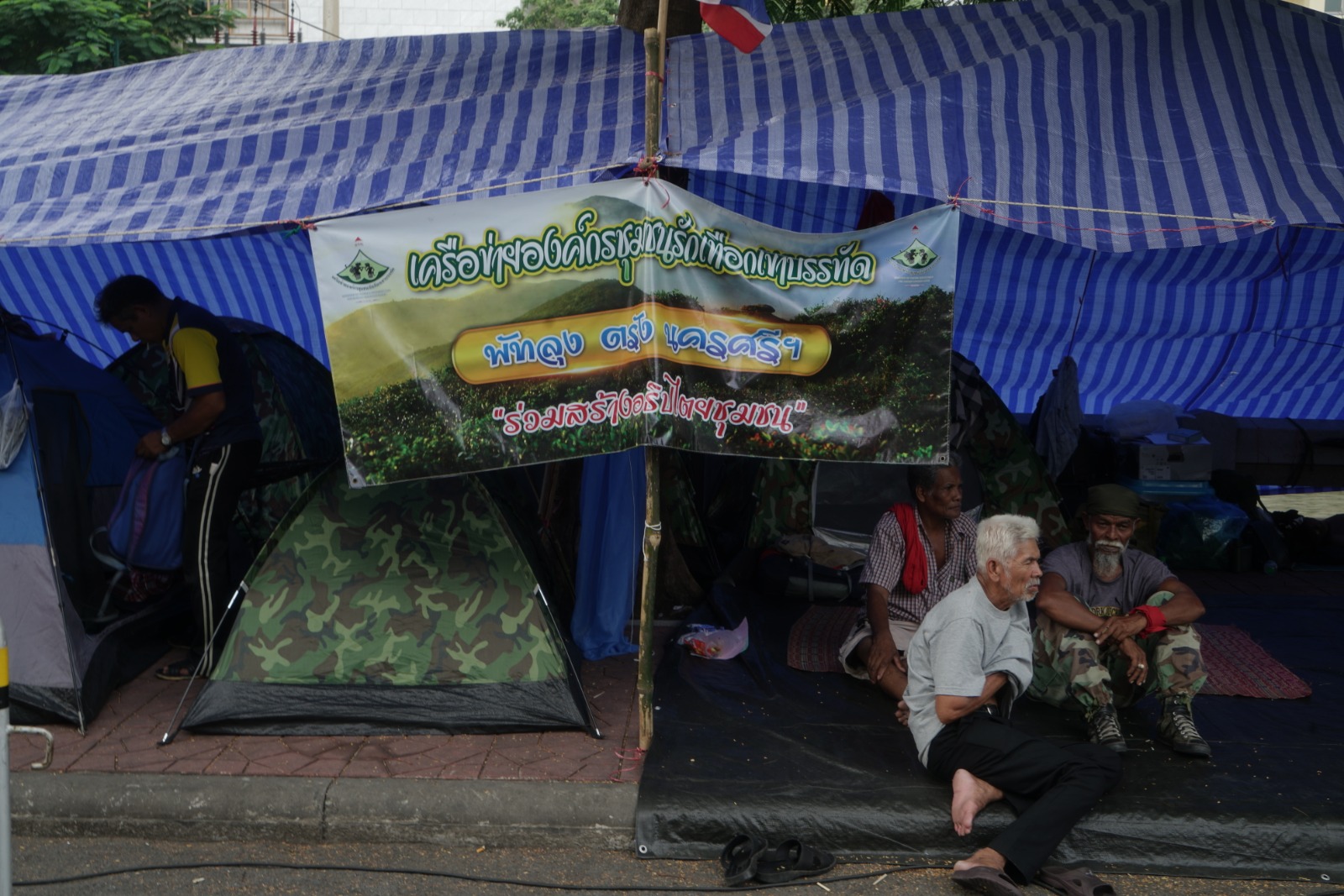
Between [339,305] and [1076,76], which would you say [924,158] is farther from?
[339,305]

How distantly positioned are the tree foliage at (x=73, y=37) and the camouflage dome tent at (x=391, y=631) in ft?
40.2

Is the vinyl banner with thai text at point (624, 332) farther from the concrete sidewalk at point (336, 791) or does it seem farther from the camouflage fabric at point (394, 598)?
the concrete sidewalk at point (336, 791)

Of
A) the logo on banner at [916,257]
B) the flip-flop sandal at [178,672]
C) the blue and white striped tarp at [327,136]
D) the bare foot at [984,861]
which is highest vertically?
the blue and white striped tarp at [327,136]

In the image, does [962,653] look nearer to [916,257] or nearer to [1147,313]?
[916,257]

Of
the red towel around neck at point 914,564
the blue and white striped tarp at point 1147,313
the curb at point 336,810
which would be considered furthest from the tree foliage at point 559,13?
the curb at point 336,810

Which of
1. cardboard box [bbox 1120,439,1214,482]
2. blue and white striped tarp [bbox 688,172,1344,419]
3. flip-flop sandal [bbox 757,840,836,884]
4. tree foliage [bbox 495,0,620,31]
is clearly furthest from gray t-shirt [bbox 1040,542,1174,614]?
tree foliage [bbox 495,0,620,31]

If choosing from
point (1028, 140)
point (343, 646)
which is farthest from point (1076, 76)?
point (343, 646)

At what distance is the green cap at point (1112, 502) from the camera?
182 inches

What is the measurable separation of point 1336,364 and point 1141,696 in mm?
5306

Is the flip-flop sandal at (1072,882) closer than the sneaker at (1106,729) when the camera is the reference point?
Yes

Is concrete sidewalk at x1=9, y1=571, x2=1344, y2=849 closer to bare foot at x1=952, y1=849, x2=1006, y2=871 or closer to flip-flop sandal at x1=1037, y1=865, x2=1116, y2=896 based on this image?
bare foot at x1=952, y1=849, x2=1006, y2=871

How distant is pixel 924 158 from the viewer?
4.35 meters

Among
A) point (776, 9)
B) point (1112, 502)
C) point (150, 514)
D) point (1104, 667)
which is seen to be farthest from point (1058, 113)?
point (150, 514)

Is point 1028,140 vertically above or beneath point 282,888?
above
